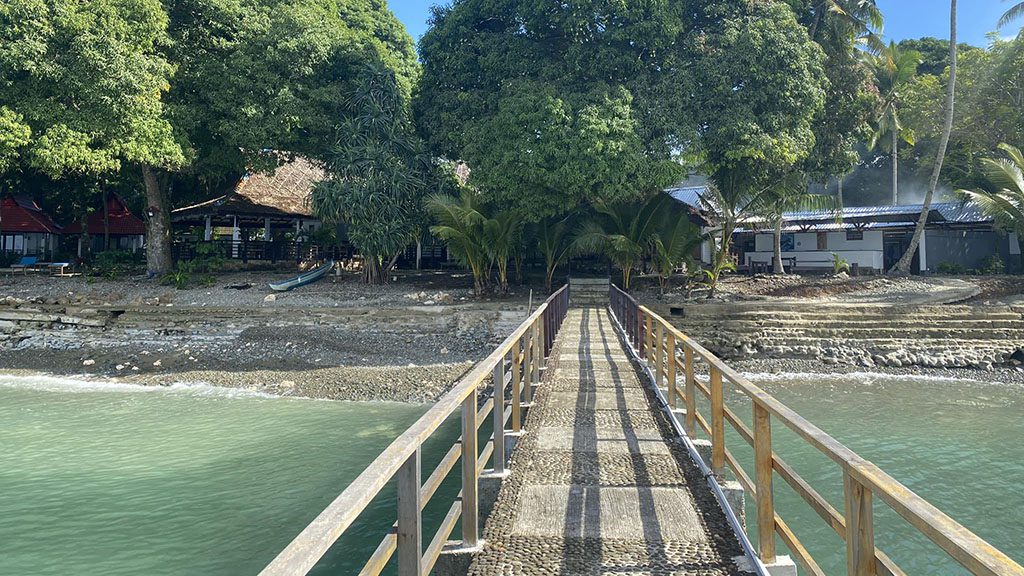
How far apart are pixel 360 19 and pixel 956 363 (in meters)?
23.2

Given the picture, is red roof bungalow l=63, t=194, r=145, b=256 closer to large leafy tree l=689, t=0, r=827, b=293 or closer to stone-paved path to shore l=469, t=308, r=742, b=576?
large leafy tree l=689, t=0, r=827, b=293

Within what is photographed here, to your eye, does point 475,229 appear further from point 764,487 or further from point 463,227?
point 764,487

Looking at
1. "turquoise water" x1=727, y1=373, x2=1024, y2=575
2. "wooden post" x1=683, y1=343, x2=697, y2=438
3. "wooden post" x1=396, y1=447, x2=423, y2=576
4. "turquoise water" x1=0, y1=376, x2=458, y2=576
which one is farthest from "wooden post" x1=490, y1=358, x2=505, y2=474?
"turquoise water" x1=727, y1=373, x2=1024, y2=575

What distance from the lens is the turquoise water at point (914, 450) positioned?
6.10 m

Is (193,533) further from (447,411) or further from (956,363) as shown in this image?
(956,363)

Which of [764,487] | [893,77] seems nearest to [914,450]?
[764,487]

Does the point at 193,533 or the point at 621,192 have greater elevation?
the point at 621,192

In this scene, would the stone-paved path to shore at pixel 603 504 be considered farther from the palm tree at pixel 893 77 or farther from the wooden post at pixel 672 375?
the palm tree at pixel 893 77

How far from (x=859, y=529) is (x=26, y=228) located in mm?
30623

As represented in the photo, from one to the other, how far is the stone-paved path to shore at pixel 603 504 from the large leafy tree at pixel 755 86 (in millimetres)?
12915

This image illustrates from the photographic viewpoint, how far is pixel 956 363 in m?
14.8

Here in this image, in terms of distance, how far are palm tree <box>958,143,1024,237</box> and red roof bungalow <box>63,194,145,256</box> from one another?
33189 millimetres

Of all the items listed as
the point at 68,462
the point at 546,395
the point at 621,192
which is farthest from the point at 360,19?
the point at 546,395

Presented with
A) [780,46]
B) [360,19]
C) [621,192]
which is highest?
[360,19]
